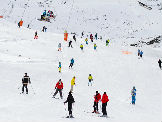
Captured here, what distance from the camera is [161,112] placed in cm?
2089

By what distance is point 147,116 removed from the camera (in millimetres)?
18859

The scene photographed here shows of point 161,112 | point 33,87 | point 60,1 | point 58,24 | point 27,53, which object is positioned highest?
point 60,1

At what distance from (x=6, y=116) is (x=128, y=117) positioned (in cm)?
794

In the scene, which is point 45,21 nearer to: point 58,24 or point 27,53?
point 58,24

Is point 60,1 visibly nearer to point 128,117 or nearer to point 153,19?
point 153,19

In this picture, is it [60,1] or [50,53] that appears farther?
[60,1]

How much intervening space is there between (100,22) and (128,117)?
56171 mm

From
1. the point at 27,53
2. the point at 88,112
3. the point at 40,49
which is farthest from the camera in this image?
the point at 40,49

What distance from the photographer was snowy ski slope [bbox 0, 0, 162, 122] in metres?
16.3

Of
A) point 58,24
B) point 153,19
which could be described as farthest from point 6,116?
point 153,19

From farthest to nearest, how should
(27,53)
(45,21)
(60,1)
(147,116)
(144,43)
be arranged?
1. (60,1)
2. (45,21)
3. (144,43)
4. (27,53)
5. (147,116)

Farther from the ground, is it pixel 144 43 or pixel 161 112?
pixel 144 43

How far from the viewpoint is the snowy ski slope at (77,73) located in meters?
16.3

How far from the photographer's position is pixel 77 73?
29828 mm
